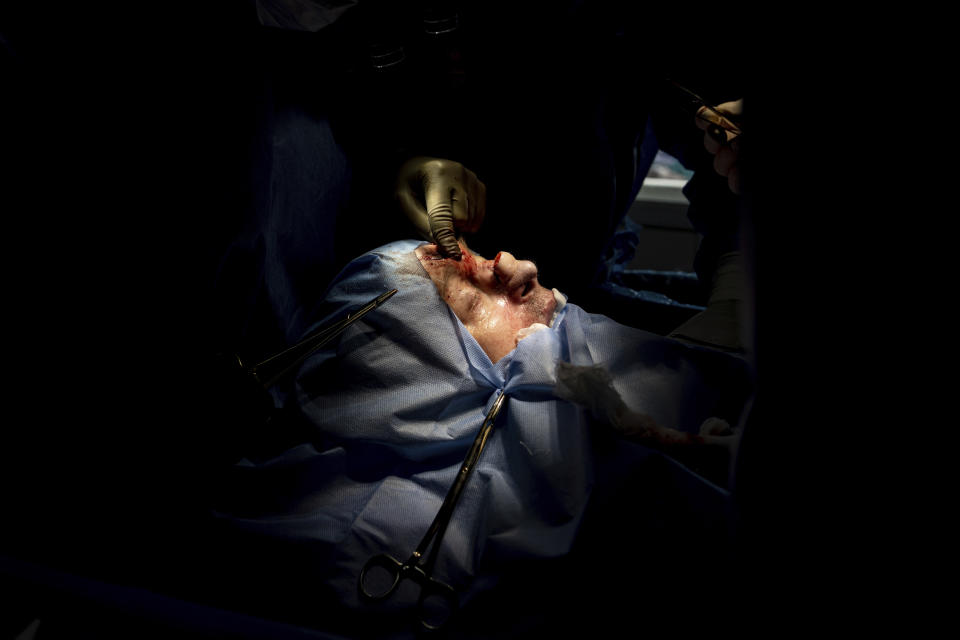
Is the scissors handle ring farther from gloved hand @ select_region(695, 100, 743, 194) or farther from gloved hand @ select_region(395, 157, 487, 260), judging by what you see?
gloved hand @ select_region(695, 100, 743, 194)

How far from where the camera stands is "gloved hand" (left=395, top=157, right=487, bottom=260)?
1324mm

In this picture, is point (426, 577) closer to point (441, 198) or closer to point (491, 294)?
point (491, 294)

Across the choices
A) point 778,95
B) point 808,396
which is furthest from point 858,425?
point 778,95

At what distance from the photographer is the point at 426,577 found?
814 millimetres

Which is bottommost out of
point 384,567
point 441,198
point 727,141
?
point 384,567

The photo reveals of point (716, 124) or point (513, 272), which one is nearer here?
point (716, 124)

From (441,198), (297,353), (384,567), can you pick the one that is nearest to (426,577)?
(384,567)

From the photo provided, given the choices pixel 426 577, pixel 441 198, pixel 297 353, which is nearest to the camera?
pixel 426 577

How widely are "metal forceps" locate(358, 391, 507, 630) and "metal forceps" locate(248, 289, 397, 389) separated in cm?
43

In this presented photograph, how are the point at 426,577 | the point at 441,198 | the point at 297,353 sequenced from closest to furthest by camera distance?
the point at 426,577
the point at 297,353
the point at 441,198

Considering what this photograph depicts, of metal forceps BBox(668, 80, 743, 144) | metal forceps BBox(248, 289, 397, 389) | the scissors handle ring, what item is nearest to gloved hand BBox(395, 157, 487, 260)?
metal forceps BBox(248, 289, 397, 389)

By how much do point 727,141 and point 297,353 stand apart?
1092 millimetres

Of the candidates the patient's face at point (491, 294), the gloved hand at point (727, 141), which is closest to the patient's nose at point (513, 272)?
the patient's face at point (491, 294)

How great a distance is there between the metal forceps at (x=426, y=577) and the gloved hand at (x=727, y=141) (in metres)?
0.95
